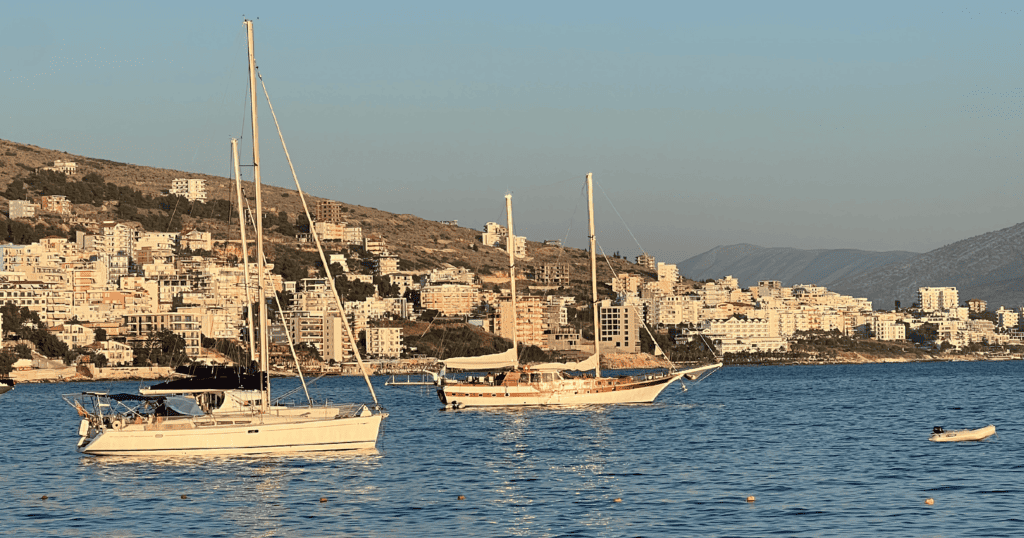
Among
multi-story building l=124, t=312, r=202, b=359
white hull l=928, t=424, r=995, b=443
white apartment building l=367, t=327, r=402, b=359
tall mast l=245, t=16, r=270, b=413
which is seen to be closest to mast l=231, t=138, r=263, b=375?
tall mast l=245, t=16, r=270, b=413

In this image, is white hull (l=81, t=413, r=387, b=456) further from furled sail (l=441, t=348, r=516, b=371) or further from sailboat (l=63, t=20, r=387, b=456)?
furled sail (l=441, t=348, r=516, b=371)

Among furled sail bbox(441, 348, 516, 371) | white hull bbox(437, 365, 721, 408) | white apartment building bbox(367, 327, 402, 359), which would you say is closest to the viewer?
white hull bbox(437, 365, 721, 408)

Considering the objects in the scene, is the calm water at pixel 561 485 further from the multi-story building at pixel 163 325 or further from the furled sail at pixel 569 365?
the multi-story building at pixel 163 325

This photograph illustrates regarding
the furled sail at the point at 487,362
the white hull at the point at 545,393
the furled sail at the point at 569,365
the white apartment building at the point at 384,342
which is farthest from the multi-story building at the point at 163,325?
the white hull at the point at 545,393

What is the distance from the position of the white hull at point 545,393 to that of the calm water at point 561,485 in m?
12.6

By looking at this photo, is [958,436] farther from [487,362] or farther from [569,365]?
[487,362]

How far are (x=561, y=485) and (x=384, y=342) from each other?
16116 cm

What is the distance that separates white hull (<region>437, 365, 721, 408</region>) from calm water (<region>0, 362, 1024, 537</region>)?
12621mm

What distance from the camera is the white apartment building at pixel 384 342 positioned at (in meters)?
193

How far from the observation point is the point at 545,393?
226ft

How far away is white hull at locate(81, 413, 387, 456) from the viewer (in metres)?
39.0

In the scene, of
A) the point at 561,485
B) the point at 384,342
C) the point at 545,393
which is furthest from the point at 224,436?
the point at 384,342

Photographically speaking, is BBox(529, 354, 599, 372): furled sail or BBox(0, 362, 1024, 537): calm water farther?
BBox(529, 354, 599, 372): furled sail

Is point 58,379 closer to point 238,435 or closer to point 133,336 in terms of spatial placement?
point 133,336
